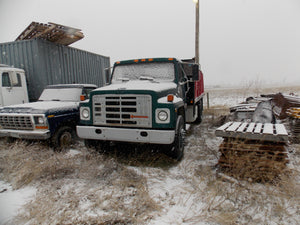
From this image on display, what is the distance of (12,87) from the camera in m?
6.49

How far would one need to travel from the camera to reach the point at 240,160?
3068mm

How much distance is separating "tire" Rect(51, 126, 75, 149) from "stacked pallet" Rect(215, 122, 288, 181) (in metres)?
3.73

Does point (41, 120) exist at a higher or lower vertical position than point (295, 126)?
higher

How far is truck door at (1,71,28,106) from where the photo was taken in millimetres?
6301

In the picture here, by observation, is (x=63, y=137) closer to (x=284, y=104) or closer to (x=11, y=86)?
(x=11, y=86)

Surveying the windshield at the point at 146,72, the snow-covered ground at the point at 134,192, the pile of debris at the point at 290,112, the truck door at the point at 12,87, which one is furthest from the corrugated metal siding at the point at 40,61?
the pile of debris at the point at 290,112

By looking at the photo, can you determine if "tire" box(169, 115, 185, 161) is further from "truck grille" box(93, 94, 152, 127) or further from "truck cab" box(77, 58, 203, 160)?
"truck grille" box(93, 94, 152, 127)

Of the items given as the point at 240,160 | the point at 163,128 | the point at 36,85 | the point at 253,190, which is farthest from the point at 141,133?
the point at 36,85

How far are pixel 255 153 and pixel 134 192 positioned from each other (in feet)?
6.97

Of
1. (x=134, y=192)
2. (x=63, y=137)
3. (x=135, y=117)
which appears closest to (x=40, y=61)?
(x=63, y=137)

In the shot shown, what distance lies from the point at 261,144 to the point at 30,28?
29.6ft

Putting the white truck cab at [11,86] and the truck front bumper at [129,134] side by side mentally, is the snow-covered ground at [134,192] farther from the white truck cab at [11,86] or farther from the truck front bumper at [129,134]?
the white truck cab at [11,86]

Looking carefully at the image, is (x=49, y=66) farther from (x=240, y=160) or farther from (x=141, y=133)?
(x=240, y=160)

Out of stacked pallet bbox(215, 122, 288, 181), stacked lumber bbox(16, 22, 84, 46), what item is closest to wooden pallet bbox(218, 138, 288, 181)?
stacked pallet bbox(215, 122, 288, 181)
